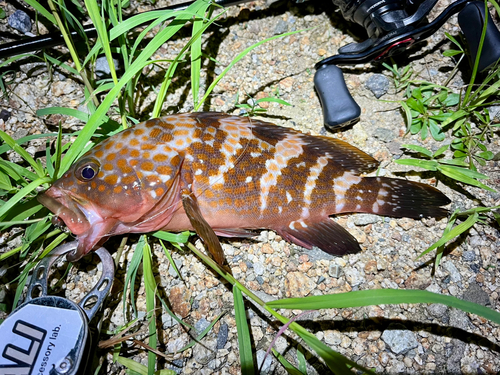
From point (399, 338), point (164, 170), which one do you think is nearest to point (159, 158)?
point (164, 170)

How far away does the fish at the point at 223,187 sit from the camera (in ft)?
7.06

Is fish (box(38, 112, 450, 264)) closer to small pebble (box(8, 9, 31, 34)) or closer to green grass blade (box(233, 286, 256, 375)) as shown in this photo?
green grass blade (box(233, 286, 256, 375))

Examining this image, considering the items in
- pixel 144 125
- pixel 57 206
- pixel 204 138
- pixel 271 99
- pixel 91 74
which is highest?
pixel 91 74

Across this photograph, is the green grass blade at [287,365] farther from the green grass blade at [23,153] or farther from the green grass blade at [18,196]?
the green grass blade at [23,153]

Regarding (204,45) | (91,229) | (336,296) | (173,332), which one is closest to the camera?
(336,296)

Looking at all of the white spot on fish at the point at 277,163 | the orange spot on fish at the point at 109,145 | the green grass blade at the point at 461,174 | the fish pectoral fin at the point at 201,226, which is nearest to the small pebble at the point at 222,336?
the fish pectoral fin at the point at 201,226

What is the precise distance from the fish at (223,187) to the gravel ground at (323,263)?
0.24 meters

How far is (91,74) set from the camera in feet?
9.12

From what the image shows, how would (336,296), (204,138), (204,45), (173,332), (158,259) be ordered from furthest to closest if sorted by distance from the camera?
(204,45), (158,259), (173,332), (204,138), (336,296)

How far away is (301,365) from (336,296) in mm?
657

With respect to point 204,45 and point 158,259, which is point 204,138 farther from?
point 204,45

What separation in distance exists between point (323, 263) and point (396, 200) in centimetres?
75

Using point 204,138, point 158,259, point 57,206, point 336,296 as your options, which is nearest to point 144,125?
point 204,138

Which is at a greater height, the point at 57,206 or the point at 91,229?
the point at 57,206
